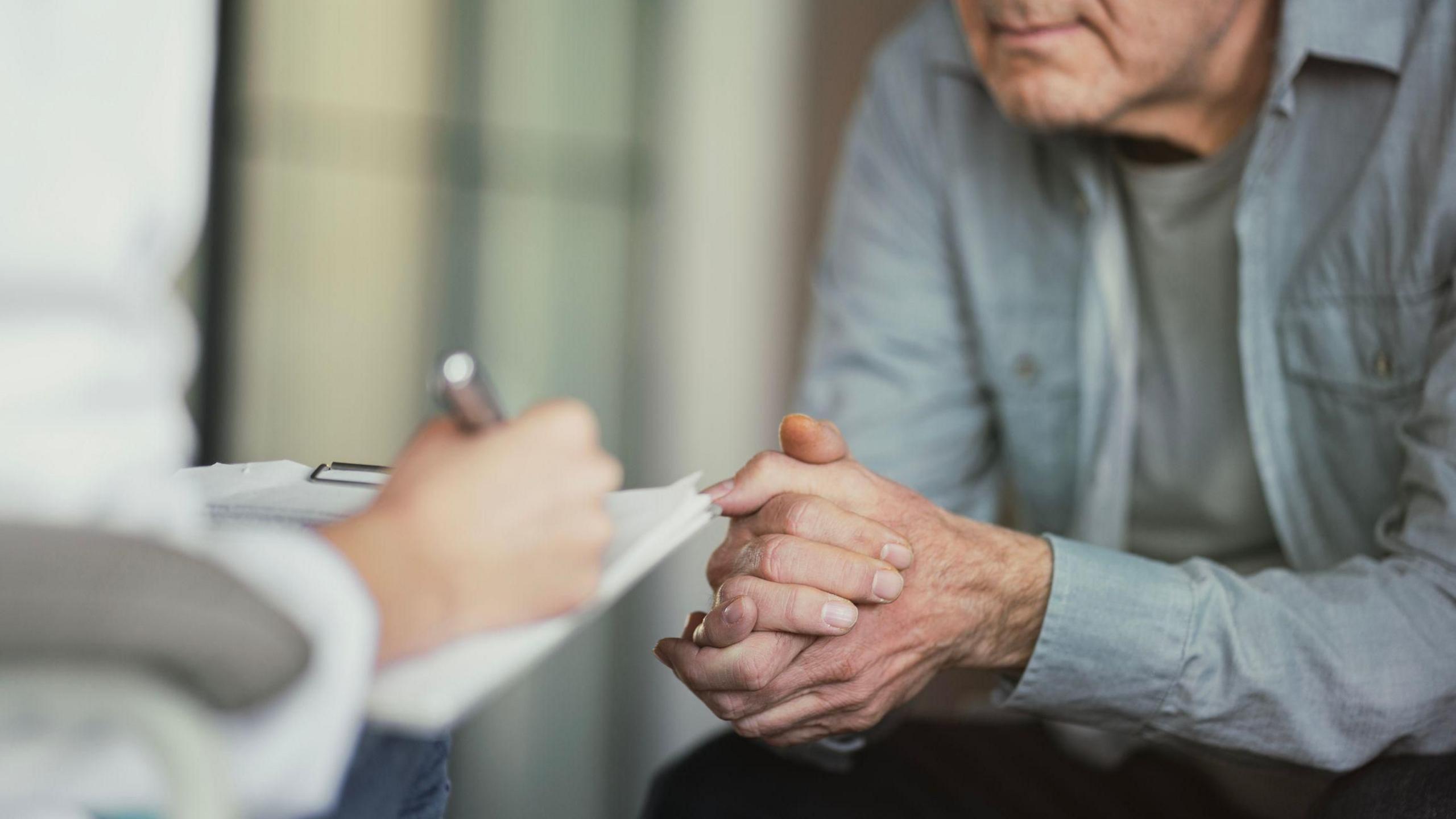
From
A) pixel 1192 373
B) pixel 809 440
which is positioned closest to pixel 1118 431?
pixel 1192 373

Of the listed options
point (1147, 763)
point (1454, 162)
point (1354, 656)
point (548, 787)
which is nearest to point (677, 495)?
point (1354, 656)

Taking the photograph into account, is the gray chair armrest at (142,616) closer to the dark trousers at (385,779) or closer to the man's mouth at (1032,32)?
the dark trousers at (385,779)

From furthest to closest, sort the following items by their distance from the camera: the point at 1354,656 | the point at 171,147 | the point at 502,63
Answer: the point at 502,63 < the point at 1354,656 < the point at 171,147

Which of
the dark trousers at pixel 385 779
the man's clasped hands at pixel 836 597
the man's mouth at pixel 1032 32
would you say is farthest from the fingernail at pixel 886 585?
the man's mouth at pixel 1032 32

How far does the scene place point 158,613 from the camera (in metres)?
0.41

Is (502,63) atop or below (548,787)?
atop

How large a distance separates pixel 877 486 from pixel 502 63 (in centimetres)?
154

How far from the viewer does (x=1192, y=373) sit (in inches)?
53.9

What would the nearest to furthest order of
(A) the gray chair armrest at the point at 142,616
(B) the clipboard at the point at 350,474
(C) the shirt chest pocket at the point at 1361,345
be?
(A) the gray chair armrest at the point at 142,616, (B) the clipboard at the point at 350,474, (C) the shirt chest pocket at the point at 1361,345

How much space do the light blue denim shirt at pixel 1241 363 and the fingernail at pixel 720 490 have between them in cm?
27

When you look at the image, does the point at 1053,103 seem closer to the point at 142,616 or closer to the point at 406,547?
the point at 406,547

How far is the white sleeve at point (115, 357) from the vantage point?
0.45 meters

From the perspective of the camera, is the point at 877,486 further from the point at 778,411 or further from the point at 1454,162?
the point at 778,411

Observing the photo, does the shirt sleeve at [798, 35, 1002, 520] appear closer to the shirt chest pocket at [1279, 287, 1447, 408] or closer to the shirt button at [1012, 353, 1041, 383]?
the shirt button at [1012, 353, 1041, 383]
